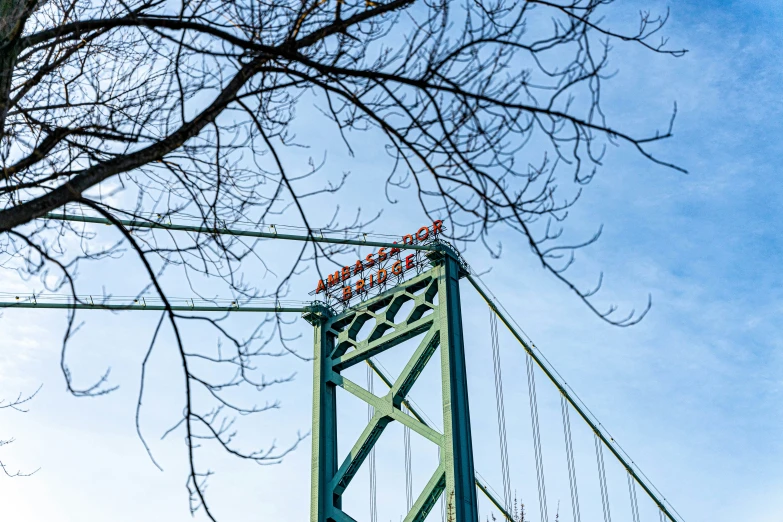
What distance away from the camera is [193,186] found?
3.96 metres

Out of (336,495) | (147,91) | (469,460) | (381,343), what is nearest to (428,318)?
(381,343)

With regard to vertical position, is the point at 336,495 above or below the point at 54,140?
above

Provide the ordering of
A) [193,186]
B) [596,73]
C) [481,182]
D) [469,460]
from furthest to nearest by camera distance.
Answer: [469,460] → [193,186] → [481,182] → [596,73]

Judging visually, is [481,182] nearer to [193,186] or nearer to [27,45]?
[193,186]

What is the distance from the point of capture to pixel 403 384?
2453 centimetres

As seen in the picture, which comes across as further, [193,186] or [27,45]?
[193,186]

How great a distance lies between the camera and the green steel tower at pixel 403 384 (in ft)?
72.1

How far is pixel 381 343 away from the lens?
25234mm

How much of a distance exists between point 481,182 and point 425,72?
0.45 meters

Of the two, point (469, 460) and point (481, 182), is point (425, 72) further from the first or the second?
point (469, 460)

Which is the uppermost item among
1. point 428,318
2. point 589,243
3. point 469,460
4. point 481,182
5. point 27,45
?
point 428,318

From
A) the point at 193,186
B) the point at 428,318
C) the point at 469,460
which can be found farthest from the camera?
the point at 428,318

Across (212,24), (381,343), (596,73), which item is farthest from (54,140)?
(381,343)

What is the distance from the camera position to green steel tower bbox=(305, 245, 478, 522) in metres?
22.0
